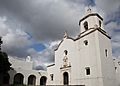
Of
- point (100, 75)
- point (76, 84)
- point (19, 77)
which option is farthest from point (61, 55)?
point (19, 77)

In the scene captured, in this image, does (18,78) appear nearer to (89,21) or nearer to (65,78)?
(65,78)

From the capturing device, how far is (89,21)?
70.4 ft

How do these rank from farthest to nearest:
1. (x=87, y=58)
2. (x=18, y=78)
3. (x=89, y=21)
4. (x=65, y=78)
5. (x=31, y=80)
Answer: (x=31, y=80) < (x=18, y=78) < (x=65, y=78) < (x=89, y=21) < (x=87, y=58)

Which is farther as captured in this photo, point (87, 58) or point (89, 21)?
point (89, 21)

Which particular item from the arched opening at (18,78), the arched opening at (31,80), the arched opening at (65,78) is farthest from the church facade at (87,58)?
the arched opening at (18,78)

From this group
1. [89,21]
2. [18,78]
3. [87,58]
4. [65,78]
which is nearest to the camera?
[87,58]

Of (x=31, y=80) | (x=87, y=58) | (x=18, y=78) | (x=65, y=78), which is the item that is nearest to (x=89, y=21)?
(x=87, y=58)

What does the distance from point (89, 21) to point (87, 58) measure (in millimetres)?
5201

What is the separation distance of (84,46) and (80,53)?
1.09 m

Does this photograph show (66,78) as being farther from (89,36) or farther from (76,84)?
(89,36)

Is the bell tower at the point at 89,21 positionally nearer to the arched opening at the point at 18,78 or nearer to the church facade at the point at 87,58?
the church facade at the point at 87,58

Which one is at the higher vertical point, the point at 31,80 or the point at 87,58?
the point at 87,58

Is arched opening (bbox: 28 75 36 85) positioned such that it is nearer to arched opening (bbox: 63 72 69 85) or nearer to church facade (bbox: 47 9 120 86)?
church facade (bbox: 47 9 120 86)

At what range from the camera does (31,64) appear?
34.0 m
